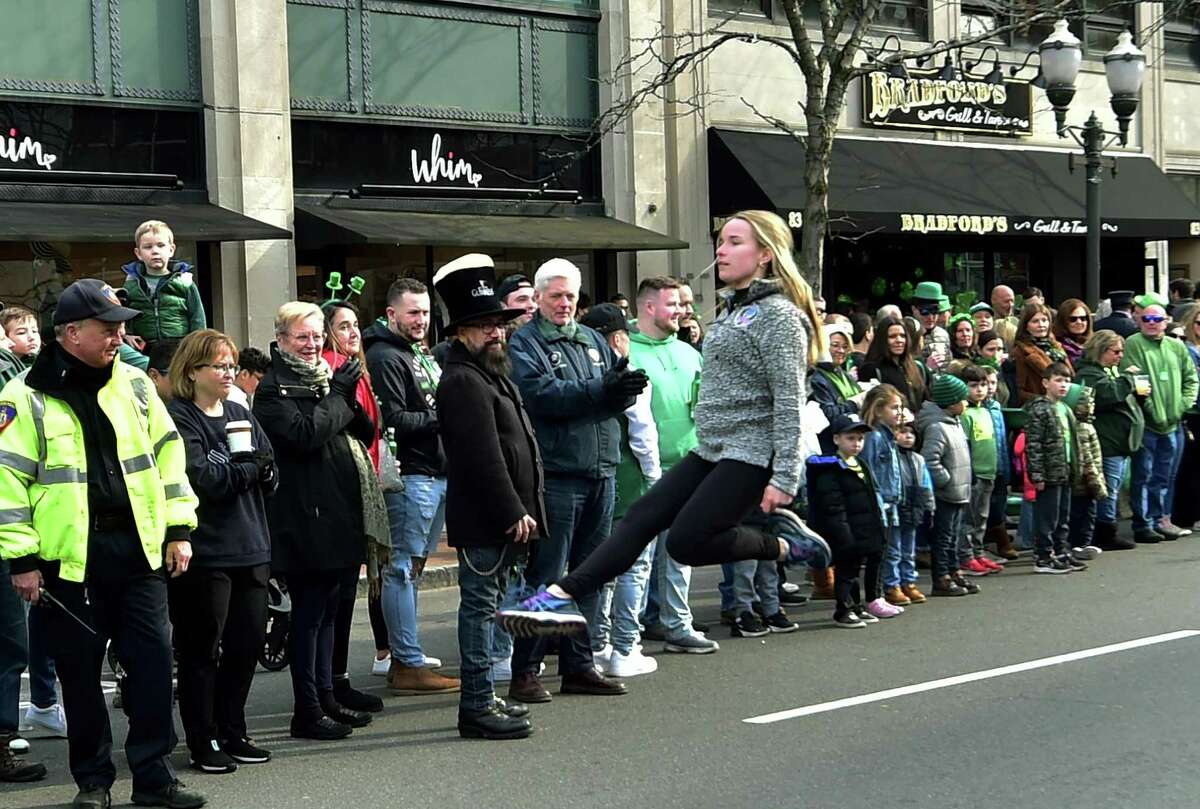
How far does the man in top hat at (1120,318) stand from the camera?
1526 cm

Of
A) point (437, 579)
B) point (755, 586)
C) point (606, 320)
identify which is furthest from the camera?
point (437, 579)

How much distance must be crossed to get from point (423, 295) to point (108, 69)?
30.6 ft

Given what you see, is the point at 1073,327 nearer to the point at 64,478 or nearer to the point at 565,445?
the point at 565,445

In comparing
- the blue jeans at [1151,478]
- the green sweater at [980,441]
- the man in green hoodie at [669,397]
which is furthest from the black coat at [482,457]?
the blue jeans at [1151,478]

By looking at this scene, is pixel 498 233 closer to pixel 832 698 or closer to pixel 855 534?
pixel 855 534

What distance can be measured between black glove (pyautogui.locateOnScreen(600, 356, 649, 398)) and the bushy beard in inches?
18.7

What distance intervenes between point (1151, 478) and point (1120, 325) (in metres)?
1.68

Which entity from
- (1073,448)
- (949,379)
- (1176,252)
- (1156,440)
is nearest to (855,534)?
(949,379)

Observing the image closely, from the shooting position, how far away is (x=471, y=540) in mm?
Result: 7590

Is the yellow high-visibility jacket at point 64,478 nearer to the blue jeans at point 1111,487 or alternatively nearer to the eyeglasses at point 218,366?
the eyeglasses at point 218,366

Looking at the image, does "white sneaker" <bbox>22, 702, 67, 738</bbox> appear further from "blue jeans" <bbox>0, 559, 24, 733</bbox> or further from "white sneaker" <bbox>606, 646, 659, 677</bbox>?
"white sneaker" <bbox>606, 646, 659, 677</bbox>

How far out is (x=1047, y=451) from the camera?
1247 cm

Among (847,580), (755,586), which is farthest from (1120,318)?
(755,586)

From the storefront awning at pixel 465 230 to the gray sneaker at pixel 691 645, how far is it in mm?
8403
